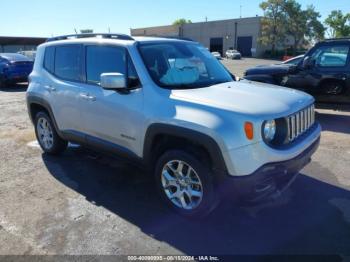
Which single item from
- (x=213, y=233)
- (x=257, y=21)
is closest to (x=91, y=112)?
(x=213, y=233)

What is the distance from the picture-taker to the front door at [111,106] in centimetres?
401

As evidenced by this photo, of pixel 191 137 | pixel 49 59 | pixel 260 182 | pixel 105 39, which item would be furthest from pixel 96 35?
pixel 260 182

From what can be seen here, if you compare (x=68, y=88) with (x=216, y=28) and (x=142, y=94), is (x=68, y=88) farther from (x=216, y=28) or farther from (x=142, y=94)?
(x=216, y=28)

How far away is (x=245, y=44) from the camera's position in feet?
243

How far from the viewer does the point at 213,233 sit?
3.54m

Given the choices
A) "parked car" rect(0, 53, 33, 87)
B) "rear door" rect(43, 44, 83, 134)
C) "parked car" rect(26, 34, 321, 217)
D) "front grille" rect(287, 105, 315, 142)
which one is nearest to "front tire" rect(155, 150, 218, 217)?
"parked car" rect(26, 34, 321, 217)

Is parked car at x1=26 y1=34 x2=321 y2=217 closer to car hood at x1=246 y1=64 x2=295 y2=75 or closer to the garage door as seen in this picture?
car hood at x1=246 y1=64 x2=295 y2=75

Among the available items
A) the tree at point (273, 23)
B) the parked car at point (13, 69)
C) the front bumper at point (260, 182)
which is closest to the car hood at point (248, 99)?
the front bumper at point (260, 182)

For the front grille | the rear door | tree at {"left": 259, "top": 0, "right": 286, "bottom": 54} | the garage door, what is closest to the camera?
the front grille

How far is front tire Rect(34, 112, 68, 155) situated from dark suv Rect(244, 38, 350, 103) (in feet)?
18.0

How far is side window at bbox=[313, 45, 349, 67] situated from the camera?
774cm

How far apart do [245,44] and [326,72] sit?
69.2m

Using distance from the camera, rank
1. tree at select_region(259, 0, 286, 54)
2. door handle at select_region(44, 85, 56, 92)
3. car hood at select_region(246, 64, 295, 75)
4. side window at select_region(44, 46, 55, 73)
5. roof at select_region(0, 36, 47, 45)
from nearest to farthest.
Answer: door handle at select_region(44, 85, 56, 92)
side window at select_region(44, 46, 55, 73)
car hood at select_region(246, 64, 295, 75)
roof at select_region(0, 36, 47, 45)
tree at select_region(259, 0, 286, 54)

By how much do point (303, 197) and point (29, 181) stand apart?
3.60m
